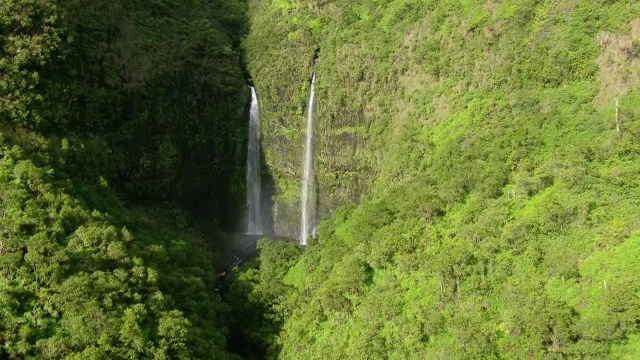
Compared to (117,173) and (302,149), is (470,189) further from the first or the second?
(117,173)

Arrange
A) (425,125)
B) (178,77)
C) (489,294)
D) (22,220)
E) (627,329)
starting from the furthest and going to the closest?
(178,77) < (425,125) < (22,220) < (489,294) < (627,329)

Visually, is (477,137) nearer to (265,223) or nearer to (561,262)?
(561,262)

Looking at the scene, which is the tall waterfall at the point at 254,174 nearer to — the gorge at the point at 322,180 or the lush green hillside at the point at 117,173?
the gorge at the point at 322,180

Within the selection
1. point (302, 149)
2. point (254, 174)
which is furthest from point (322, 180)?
point (254, 174)

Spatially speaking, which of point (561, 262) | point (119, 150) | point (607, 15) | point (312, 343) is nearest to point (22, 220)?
point (119, 150)

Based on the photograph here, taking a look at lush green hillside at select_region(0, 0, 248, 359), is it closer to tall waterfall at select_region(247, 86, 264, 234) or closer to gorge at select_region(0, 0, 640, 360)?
gorge at select_region(0, 0, 640, 360)

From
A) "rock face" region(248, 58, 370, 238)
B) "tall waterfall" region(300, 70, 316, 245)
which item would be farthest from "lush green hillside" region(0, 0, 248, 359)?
"tall waterfall" region(300, 70, 316, 245)

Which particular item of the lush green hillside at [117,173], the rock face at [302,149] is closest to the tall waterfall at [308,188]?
the rock face at [302,149]
